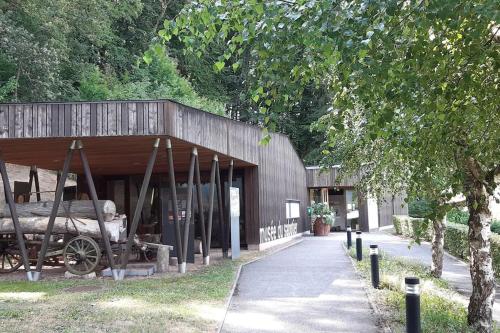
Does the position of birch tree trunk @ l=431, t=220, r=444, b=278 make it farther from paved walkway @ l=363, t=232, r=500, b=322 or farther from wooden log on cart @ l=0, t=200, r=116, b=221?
wooden log on cart @ l=0, t=200, r=116, b=221

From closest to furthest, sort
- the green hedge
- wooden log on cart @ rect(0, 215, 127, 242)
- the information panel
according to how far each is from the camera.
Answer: wooden log on cart @ rect(0, 215, 127, 242) < the green hedge < the information panel

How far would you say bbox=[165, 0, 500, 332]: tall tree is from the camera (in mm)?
3479

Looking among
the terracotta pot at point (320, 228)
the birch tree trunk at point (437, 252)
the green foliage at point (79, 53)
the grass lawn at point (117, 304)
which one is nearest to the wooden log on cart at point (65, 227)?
the grass lawn at point (117, 304)

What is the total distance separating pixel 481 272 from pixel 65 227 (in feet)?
28.2

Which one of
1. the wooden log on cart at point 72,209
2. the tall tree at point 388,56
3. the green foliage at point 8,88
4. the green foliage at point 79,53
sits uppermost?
the green foliage at point 79,53

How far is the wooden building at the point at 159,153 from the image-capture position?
10.7 m

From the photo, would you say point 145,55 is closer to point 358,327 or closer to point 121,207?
point 358,327

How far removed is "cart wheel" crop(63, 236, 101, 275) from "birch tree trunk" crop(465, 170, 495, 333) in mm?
7565

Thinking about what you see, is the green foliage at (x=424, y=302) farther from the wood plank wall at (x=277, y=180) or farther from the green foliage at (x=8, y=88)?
the green foliage at (x=8, y=88)

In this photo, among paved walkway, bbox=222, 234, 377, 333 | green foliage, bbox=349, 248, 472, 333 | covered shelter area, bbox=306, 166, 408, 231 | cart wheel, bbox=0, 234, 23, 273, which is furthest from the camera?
covered shelter area, bbox=306, 166, 408, 231

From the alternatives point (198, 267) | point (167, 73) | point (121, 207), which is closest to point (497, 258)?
point (198, 267)

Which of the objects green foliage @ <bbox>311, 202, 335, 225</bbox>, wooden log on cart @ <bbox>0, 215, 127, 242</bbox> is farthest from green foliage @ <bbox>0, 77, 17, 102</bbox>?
green foliage @ <bbox>311, 202, 335, 225</bbox>

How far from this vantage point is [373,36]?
3.36 metres

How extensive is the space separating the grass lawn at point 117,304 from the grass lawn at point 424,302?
245 centimetres
